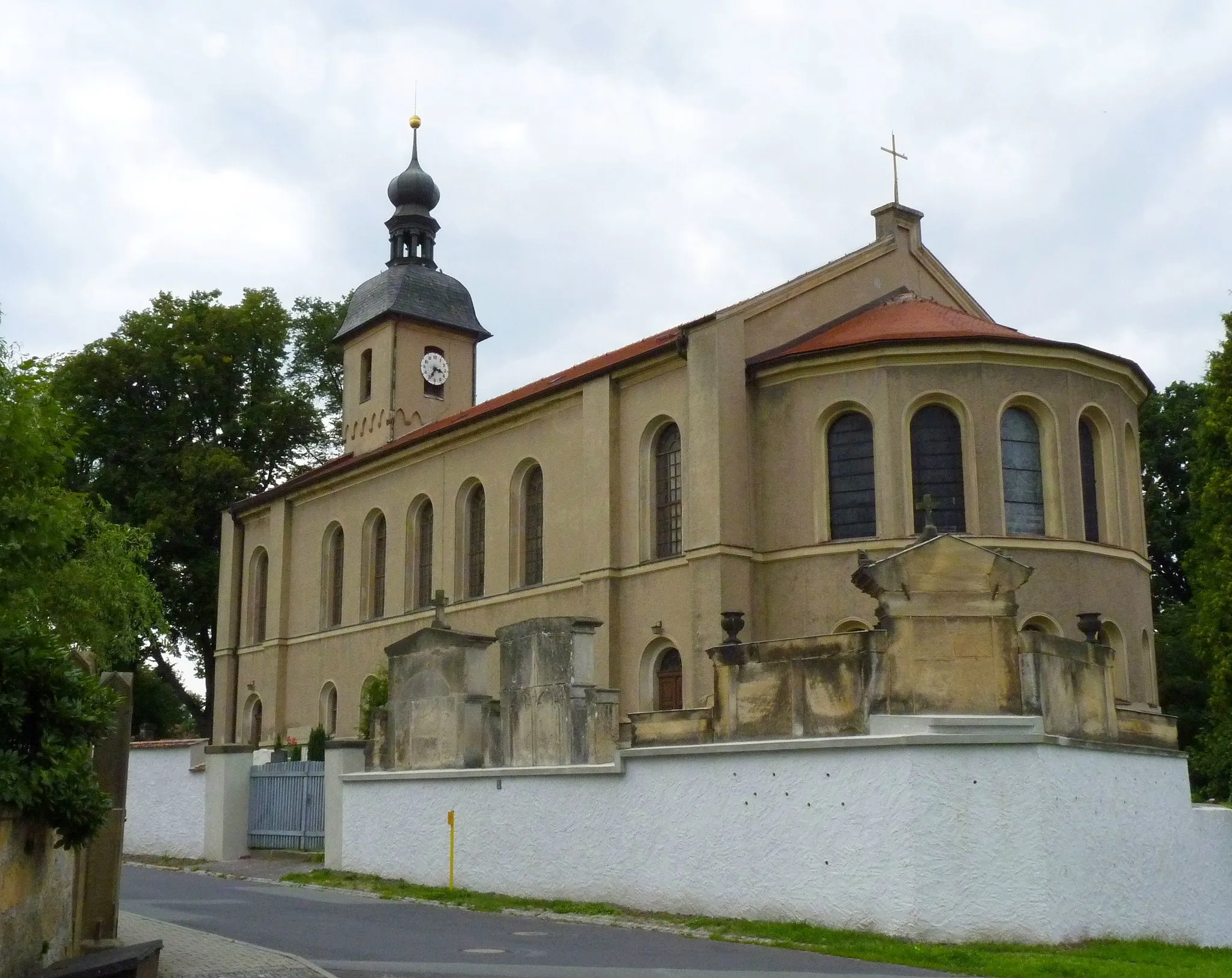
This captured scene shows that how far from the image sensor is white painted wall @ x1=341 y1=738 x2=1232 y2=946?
1291 cm

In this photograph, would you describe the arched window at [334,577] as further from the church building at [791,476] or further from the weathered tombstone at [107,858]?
the weathered tombstone at [107,858]

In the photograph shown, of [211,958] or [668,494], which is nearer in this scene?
[211,958]

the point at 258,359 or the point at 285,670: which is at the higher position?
the point at 258,359

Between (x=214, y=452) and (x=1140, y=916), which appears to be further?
(x=214, y=452)

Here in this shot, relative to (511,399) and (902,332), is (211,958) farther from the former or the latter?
(511,399)

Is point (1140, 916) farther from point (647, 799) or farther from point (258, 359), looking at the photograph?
point (258, 359)

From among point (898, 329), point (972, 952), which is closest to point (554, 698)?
point (972, 952)

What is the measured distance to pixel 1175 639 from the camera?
36562 millimetres

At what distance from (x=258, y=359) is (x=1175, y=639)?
94.1 ft

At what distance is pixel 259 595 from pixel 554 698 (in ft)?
84.8

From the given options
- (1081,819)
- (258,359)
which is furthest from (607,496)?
(258,359)

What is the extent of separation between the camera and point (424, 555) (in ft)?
112

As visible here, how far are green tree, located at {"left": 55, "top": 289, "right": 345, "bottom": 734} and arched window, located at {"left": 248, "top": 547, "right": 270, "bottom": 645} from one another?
285 cm

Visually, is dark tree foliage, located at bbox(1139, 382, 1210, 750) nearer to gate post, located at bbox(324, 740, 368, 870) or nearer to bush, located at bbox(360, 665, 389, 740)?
bush, located at bbox(360, 665, 389, 740)
